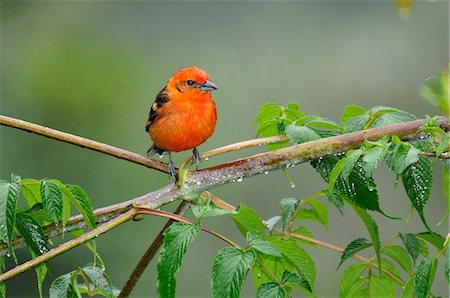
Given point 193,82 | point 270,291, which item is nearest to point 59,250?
point 270,291

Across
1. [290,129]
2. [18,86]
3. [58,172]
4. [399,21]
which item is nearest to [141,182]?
[58,172]

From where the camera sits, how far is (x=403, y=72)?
6203 mm

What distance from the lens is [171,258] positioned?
56.4 inches

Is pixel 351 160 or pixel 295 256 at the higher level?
pixel 351 160

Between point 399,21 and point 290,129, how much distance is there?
5028 mm

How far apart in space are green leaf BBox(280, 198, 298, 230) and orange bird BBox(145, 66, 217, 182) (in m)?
0.80

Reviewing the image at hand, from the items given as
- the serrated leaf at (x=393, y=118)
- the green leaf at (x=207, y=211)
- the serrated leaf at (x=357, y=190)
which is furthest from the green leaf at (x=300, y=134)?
the green leaf at (x=207, y=211)

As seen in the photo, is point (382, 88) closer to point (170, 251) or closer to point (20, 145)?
point (20, 145)

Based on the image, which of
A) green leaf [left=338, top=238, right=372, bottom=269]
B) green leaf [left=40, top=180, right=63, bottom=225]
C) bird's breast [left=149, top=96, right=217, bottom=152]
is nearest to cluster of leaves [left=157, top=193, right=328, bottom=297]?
green leaf [left=338, top=238, right=372, bottom=269]

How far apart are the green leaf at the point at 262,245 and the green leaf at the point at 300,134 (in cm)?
29

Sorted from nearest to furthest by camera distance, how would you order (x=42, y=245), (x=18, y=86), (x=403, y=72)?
(x=42, y=245)
(x=18, y=86)
(x=403, y=72)

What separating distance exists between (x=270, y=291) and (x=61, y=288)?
44cm

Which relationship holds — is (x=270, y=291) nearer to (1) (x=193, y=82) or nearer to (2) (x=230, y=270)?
(2) (x=230, y=270)

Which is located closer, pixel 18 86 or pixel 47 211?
pixel 47 211
